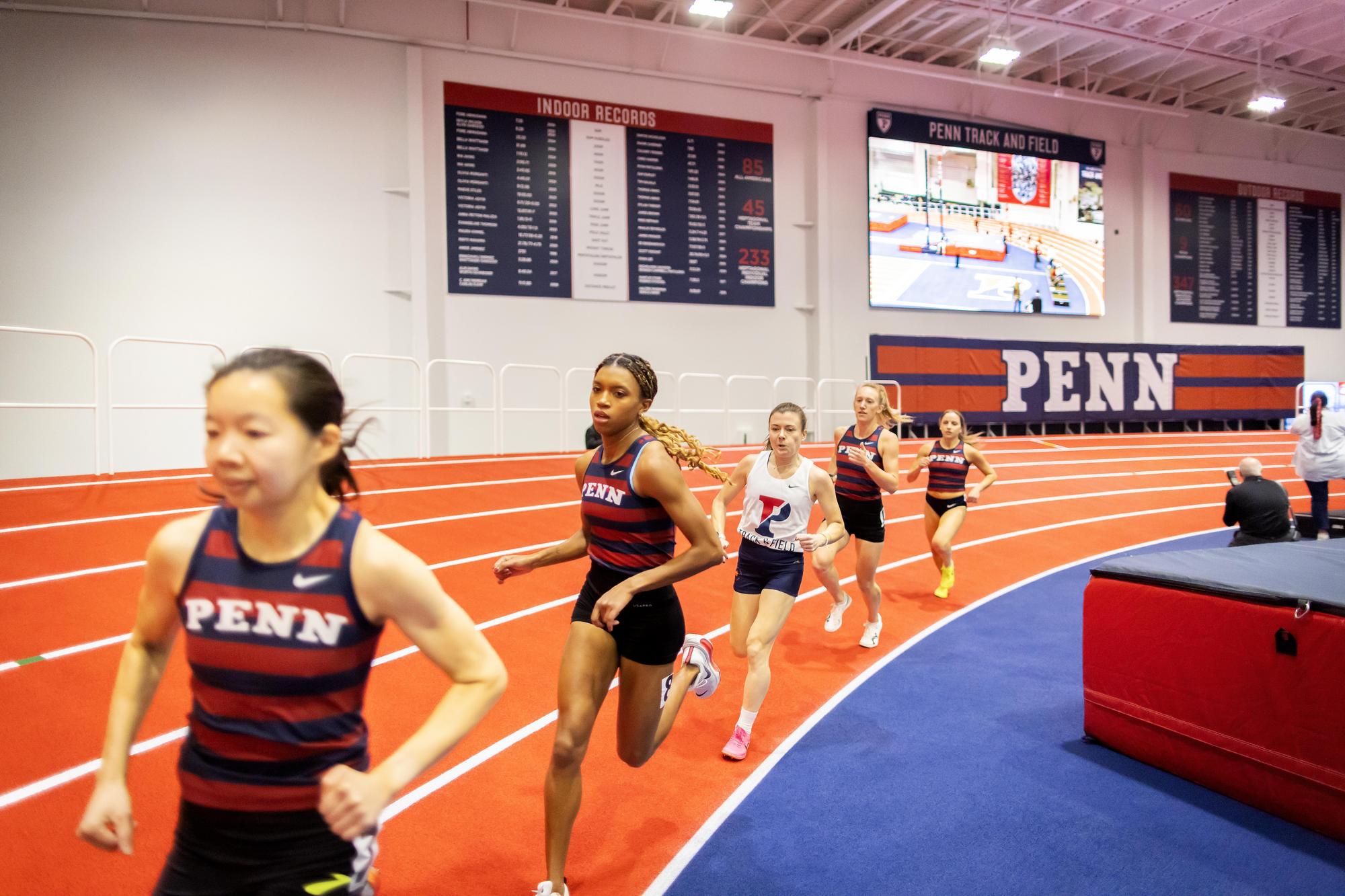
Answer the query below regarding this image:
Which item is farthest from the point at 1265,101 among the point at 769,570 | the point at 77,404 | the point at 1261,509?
the point at 77,404

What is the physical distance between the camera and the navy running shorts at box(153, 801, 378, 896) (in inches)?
63.7

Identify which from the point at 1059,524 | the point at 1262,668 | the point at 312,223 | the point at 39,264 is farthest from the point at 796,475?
the point at 39,264

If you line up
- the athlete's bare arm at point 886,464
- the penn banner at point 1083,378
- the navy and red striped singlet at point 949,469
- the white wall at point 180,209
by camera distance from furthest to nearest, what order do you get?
the penn banner at point 1083,378, the white wall at point 180,209, the navy and red striped singlet at point 949,469, the athlete's bare arm at point 886,464

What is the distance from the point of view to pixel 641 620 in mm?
3346

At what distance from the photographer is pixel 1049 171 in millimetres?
18938

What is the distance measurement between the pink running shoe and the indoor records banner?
1126 centimetres

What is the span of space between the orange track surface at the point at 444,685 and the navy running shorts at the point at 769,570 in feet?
2.91

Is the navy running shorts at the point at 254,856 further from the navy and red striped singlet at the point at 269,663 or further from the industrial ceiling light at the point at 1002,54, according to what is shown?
the industrial ceiling light at the point at 1002,54

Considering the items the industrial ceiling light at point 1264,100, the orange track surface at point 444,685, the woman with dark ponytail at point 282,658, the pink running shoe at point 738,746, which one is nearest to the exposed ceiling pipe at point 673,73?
the industrial ceiling light at point 1264,100

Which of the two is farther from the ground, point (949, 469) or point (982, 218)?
point (982, 218)

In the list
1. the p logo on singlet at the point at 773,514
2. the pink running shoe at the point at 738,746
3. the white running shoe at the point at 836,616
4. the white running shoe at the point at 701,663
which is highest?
the p logo on singlet at the point at 773,514

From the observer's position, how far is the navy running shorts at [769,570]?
512 centimetres

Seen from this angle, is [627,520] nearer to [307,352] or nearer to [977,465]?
[307,352]

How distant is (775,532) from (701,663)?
1298mm
